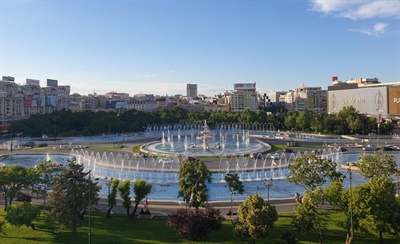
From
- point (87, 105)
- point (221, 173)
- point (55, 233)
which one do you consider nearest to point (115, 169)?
point (221, 173)

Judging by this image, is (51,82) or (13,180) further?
(51,82)

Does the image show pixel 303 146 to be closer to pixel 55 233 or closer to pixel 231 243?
pixel 231 243

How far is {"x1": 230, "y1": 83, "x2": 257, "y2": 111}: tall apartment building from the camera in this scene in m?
121

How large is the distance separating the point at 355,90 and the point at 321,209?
6810 centimetres

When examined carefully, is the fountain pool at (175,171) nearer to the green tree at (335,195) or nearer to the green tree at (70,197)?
the green tree at (335,195)

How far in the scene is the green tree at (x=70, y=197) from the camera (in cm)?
1502

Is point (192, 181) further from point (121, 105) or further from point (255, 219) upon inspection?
point (121, 105)

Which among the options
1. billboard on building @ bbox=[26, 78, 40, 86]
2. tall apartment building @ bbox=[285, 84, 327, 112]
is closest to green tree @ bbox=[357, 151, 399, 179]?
tall apartment building @ bbox=[285, 84, 327, 112]

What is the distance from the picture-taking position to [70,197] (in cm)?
1545

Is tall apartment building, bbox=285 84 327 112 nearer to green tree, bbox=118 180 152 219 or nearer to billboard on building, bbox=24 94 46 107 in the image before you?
billboard on building, bbox=24 94 46 107

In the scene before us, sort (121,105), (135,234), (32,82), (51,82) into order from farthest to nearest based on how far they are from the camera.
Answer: (121,105) → (51,82) → (32,82) → (135,234)

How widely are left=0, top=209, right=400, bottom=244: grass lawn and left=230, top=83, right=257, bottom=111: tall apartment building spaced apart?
10493 cm

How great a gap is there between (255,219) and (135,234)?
5792 mm

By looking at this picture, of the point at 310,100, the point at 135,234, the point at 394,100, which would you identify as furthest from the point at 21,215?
the point at 310,100
